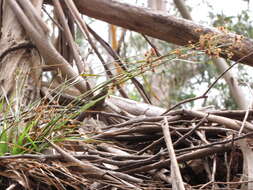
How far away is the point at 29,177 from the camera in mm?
645

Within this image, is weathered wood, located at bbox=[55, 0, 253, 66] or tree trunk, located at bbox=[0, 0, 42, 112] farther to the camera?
weathered wood, located at bbox=[55, 0, 253, 66]

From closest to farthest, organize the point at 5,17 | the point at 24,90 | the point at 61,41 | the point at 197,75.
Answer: the point at 24,90, the point at 5,17, the point at 61,41, the point at 197,75

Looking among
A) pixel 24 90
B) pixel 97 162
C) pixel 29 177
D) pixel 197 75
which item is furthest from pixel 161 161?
pixel 197 75

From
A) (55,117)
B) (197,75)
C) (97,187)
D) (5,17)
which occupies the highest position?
(5,17)

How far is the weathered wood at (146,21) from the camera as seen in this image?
3.59 feet

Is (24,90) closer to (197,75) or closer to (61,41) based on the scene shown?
(61,41)

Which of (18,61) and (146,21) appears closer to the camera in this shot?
(18,61)

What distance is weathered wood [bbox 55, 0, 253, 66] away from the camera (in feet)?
3.59

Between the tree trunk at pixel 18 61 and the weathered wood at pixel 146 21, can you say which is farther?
the weathered wood at pixel 146 21

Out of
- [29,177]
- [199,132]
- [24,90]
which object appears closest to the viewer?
[29,177]

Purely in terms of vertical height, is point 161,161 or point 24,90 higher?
point 24,90

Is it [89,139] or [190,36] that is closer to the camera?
[89,139]

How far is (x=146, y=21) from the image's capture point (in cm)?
112

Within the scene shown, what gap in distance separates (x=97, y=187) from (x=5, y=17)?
640mm
